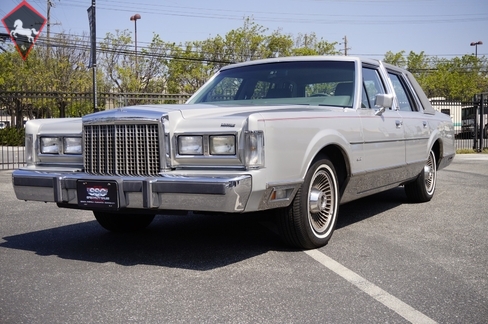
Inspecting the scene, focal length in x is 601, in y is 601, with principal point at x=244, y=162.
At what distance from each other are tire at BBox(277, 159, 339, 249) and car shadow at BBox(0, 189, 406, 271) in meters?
0.18

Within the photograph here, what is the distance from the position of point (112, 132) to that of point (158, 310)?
5.92ft

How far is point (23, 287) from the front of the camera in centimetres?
398

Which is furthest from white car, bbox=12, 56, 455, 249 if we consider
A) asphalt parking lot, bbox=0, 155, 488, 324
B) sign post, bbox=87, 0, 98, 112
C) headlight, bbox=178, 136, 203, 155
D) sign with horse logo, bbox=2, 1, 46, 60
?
sign with horse logo, bbox=2, 1, 46, 60

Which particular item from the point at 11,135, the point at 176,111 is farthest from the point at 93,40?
the point at 176,111

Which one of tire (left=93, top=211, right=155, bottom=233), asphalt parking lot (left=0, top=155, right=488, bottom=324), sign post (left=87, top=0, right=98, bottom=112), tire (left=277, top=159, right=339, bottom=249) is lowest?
asphalt parking lot (left=0, top=155, right=488, bottom=324)

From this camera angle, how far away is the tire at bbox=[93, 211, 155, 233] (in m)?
5.82

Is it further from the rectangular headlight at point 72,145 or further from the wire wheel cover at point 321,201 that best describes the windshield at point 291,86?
the rectangular headlight at point 72,145

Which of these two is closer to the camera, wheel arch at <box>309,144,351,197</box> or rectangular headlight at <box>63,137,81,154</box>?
rectangular headlight at <box>63,137,81,154</box>

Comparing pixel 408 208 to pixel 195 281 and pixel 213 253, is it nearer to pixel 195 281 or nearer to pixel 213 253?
pixel 213 253

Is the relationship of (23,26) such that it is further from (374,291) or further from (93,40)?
(374,291)

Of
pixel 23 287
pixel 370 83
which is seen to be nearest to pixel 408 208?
pixel 370 83

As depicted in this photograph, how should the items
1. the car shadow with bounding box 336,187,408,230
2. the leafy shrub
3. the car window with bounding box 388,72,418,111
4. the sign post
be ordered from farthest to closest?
the leafy shrub
the sign post
the car window with bounding box 388,72,418,111
the car shadow with bounding box 336,187,408,230

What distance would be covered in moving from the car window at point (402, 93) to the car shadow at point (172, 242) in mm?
1481

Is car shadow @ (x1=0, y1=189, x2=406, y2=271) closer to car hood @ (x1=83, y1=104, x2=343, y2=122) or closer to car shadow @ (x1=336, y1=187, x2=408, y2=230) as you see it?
car shadow @ (x1=336, y1=187, x2=408, y2=230)
